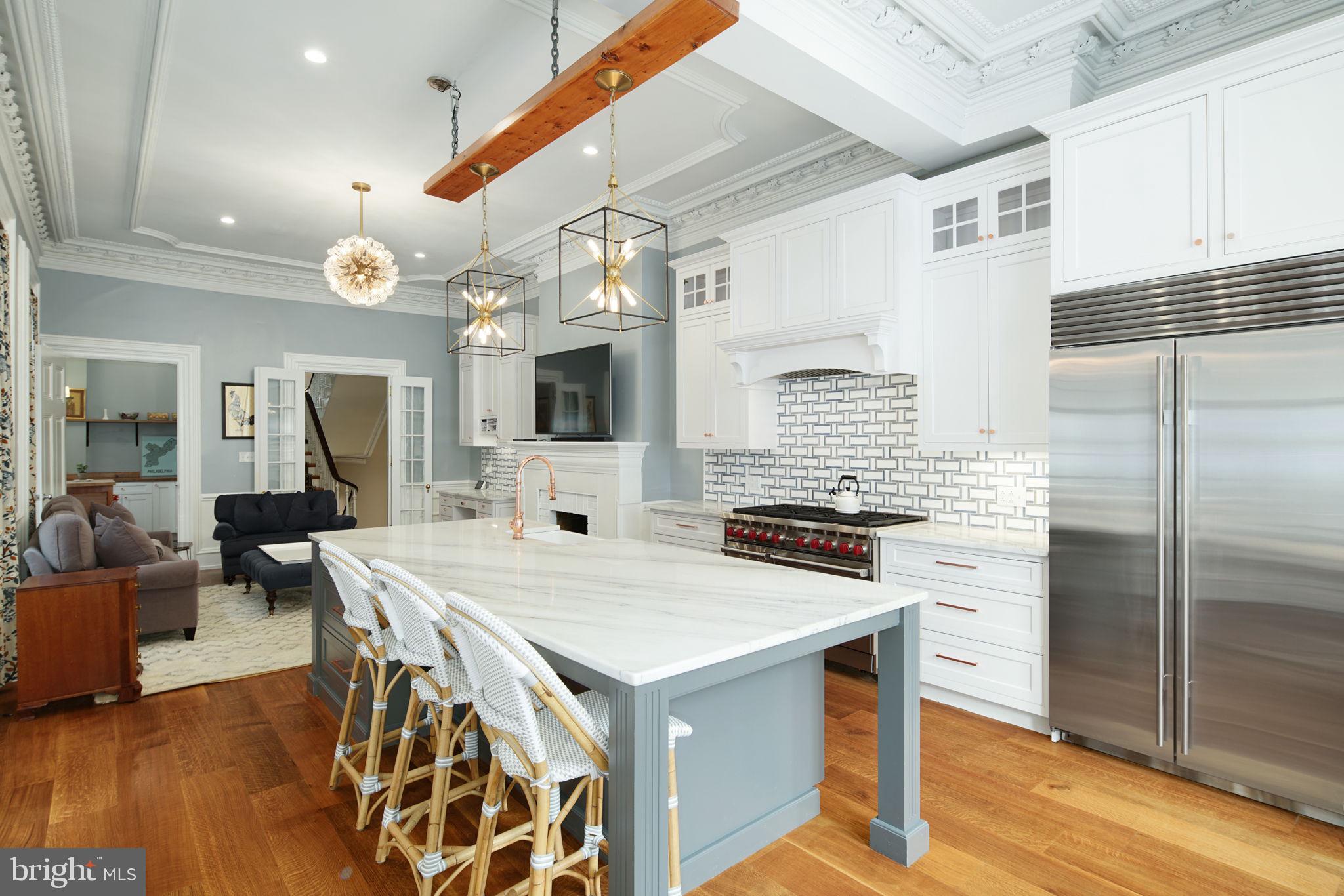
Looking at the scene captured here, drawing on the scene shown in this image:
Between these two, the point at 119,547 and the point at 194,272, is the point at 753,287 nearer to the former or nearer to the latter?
the point at 119,547

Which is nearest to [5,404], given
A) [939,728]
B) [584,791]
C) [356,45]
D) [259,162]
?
[259,162]

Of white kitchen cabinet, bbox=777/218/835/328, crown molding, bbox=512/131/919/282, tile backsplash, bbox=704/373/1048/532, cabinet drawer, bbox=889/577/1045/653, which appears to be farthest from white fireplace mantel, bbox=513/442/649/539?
cabinet drawer, bbox=889/577/1045/653

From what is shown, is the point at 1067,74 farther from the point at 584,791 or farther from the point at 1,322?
the point at 1,322

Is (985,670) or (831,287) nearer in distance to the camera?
(985,670)

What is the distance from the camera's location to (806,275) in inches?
158

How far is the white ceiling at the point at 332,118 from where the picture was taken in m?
2.95

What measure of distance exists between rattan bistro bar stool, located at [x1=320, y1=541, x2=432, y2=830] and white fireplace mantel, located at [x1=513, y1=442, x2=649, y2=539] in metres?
2.85

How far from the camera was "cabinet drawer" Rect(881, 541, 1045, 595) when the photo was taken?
3090 mm

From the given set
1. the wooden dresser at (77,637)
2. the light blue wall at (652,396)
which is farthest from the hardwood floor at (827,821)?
the light blue wall at (652,396)

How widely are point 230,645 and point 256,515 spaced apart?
2.24 meters

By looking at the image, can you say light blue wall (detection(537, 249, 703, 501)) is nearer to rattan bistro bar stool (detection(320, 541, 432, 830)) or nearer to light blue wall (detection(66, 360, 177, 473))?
rattan bistro bar stool (detection(320, 541, 432, 830))

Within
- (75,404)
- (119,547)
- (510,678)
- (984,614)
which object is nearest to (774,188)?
(984,614)

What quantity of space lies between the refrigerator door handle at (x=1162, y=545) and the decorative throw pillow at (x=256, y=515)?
267 inches

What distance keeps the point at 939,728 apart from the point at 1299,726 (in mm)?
1286
